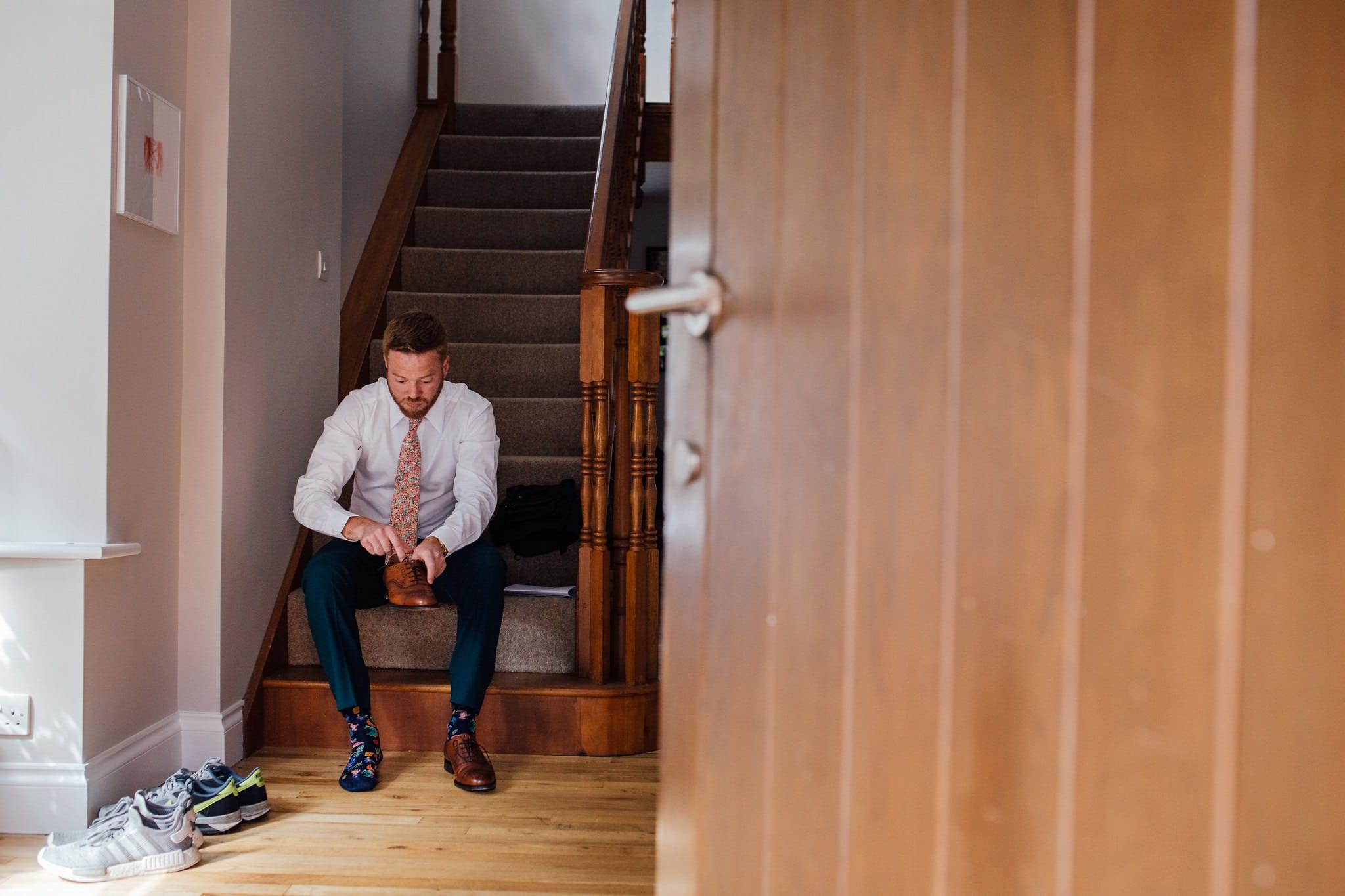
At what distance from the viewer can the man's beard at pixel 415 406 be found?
268cm

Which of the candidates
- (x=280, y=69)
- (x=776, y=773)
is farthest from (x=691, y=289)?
(x=280, y=69)

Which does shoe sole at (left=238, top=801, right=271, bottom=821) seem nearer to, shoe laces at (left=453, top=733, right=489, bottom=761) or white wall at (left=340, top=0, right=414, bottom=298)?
shoe laces at (left=453, top=733, right=489, bottom=761)

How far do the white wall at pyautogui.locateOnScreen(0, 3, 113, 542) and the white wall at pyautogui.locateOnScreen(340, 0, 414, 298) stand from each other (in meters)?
1.40

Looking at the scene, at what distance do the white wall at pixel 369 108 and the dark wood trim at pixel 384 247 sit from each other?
4 centimetres

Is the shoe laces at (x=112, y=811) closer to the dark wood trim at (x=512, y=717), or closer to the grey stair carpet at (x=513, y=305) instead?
the dark wood trim at (x=512, y=717)

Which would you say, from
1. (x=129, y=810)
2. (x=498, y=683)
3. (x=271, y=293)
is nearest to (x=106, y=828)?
(x=129, y=810)

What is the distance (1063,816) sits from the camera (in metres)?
0.61

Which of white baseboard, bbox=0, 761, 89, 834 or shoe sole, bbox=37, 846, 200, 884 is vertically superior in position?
white baseboard, bbox=0, 761, 89, 834

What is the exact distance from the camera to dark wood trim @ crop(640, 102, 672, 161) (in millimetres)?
4629

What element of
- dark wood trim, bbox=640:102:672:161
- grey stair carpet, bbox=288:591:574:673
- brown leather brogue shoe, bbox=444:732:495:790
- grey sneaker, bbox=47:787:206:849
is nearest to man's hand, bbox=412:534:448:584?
grey stair carpet, bbox=288:591:574:673

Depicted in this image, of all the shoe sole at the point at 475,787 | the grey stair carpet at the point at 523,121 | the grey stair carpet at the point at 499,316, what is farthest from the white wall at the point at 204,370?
the grey stair carpet at the point at 523,121

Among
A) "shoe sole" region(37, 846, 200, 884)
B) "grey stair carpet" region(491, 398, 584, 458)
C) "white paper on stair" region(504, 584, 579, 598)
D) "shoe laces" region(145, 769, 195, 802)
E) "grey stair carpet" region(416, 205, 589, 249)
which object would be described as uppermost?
"grey stair carpet" region(416, 205, 589, 249)

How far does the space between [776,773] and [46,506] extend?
185cm

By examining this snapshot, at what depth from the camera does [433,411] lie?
2.75 m
